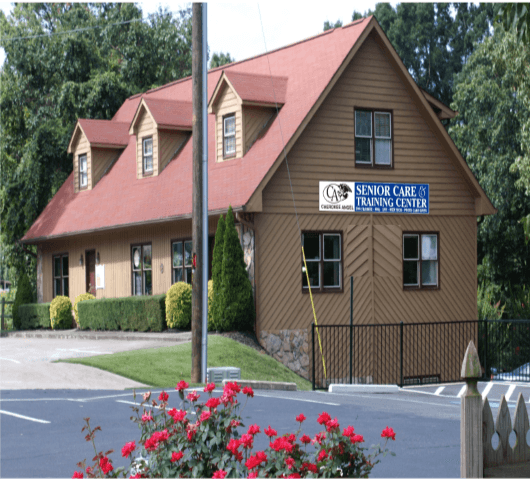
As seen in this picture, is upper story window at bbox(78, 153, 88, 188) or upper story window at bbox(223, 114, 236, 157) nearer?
upper story window at bbox(223, 114, 236, 157)

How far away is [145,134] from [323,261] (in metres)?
8.59

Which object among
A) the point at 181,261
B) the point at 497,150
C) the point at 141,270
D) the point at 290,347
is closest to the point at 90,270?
→ the point at 141,270

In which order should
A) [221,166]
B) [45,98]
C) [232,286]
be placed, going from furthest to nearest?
[45,98] < [221,166] < [232,286]

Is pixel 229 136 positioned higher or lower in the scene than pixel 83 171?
higher

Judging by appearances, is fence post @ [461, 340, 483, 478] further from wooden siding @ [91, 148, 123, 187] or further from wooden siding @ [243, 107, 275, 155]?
wooden siding @ [91, 148, 123, 187]

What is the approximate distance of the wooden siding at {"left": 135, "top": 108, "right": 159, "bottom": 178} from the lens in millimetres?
28203

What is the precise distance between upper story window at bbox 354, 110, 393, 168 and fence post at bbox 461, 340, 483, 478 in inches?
729

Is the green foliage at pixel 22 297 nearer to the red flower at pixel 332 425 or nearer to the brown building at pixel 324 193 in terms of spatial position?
the brown building at pixel 324 193

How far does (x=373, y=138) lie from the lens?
25.0 meters

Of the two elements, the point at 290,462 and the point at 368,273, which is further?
the point at 368,273

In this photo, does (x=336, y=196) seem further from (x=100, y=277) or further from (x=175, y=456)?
(x=175, y=456)

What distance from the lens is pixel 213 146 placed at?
26766mm

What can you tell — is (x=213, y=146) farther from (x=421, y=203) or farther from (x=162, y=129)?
(x=421, y=203)

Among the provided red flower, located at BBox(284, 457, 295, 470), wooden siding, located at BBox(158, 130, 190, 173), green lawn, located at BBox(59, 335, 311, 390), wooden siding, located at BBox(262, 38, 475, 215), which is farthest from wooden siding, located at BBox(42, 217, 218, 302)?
red flower, located at BBox(284, 457, 295, 470)
